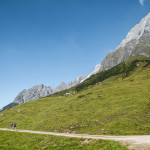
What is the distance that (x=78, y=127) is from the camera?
140 feet

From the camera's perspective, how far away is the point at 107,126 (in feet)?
123

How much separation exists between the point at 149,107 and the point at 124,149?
35643 millimetres

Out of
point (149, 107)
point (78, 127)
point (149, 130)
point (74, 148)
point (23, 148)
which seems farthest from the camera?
point (149, 107)

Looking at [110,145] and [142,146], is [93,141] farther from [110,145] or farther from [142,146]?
[142,146]

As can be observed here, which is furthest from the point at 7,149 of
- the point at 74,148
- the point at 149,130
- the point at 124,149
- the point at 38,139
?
the point at 149,130

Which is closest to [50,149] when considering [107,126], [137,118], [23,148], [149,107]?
[23,148]

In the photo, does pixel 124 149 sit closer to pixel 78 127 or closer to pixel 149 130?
pixel 149 130

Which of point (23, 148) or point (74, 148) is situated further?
point (23, 148)

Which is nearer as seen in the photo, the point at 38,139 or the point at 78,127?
the point at 38,139

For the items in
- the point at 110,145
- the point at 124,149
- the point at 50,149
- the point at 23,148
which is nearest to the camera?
the point at 124,149

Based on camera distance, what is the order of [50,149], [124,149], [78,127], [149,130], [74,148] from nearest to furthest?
[124,149] → [74,148] → [50,149] → [149,130] → [78,127]

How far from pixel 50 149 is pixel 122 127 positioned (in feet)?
66.2

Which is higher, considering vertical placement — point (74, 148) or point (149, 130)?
point (74, 148)

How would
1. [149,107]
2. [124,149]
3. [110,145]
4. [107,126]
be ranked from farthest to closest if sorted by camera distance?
[149,107]
[107,126]
[110,145]
[124,149]
